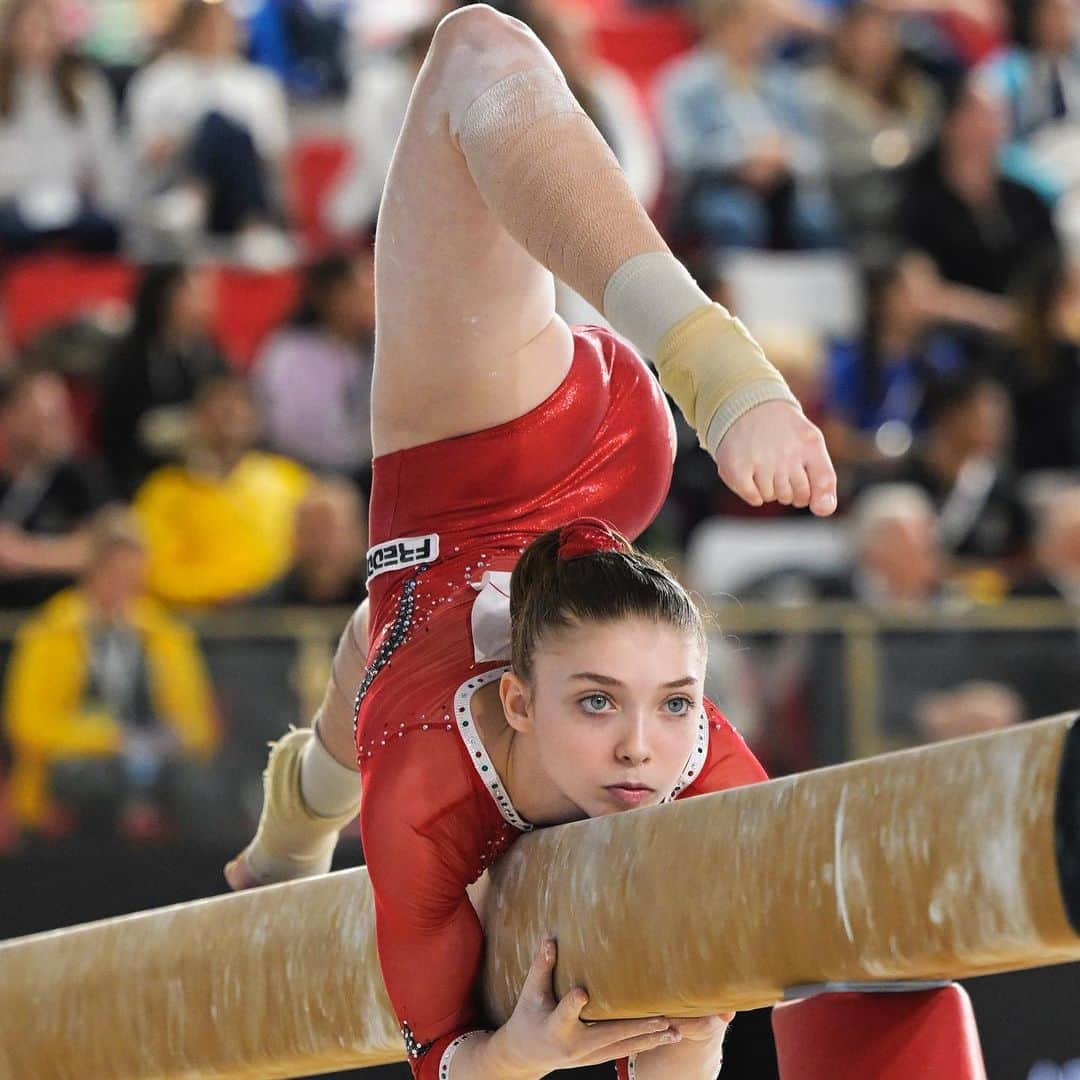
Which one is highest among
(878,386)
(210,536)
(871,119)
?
(871,119)

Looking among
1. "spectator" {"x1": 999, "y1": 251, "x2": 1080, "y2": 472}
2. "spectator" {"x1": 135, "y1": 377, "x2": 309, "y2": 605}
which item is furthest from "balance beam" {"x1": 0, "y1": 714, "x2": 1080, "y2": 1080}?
"spectator" {"x1": 999, "y1": 251, "x2": 1080, "y2": 472}

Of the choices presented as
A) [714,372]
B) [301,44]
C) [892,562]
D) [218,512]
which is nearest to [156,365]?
[218,512]

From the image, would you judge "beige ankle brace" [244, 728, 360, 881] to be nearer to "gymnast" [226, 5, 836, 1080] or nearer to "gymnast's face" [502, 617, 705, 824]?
"gymnast" [226, 5, 836, 1080]

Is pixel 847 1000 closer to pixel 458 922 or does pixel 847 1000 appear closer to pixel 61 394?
pixel 458 922

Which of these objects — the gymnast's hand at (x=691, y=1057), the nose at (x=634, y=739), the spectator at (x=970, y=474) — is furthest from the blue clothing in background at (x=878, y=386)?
the nose at (x=634, y=739)

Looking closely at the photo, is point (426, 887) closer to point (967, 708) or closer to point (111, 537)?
point (967, 708)

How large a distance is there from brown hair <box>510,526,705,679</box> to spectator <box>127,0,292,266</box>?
4.68m

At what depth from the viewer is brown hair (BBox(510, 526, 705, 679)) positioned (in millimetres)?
1986

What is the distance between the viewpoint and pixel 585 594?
1.99 meters

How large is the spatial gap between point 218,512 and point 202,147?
1550 millimetres

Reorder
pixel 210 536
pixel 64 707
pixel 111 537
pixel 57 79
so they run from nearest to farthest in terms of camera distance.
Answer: pixel 64 707, pixel 111 537, pixel 210 536, pixel 57 79

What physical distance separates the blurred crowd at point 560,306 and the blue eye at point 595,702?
2.67 m

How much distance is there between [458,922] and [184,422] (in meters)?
3.94

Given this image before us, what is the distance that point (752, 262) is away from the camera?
684 centimetres
